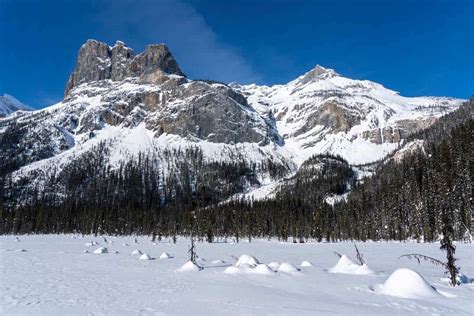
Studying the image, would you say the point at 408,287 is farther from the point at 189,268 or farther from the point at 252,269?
the point at 189,268

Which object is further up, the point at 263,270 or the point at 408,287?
the point at 408,287

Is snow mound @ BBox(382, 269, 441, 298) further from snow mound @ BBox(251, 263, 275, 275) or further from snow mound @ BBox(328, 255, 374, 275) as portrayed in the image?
snow mound @ BBox(251, 263, 275, 275)

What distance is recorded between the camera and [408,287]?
22750mm

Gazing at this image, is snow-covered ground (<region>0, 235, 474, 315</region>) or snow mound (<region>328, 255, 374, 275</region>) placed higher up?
snow mound (<region>328, 255, 374, 275</region>)

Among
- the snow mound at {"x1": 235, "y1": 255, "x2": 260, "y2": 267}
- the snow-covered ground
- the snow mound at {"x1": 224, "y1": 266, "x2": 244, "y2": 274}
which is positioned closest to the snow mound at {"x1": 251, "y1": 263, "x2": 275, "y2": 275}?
the snow-covered ground

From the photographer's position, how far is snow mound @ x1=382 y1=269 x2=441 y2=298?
2220cm

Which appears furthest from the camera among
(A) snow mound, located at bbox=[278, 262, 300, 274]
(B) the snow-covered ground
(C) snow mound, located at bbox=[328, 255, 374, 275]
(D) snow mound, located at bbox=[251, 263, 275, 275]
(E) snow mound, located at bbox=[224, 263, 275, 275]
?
(A) snow mound, located at bbox=[278, 262, 300, 274]

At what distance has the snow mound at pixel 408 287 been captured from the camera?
874 inches

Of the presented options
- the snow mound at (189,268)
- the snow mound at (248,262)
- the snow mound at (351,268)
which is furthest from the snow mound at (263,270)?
the snow mound at (351,268)

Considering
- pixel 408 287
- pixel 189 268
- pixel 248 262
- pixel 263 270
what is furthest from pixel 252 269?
pixel 408 287

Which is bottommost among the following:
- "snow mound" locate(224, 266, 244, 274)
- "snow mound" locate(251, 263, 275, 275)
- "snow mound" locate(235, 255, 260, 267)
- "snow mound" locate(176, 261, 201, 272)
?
"snow mound" locate(176, 261, 201, 272)

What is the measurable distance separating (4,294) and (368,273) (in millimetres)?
26442

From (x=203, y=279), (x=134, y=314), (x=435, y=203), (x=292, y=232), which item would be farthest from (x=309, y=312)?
(x=292, y=232)

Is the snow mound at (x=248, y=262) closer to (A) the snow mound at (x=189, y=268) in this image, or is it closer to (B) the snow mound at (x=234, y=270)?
(B) the snow mound at (x=234, y=270)
